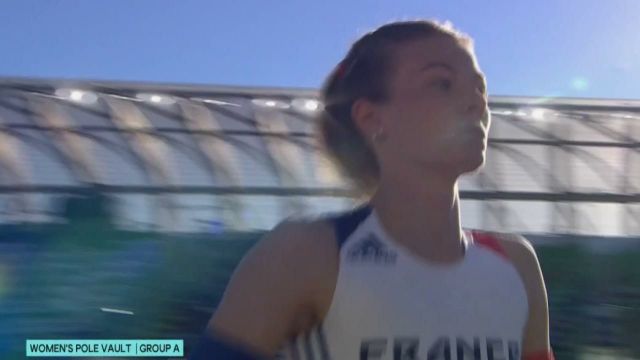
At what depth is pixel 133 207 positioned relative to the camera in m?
4.90

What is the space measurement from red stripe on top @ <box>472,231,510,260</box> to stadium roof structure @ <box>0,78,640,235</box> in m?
2.47

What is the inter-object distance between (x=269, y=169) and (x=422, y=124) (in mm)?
3133

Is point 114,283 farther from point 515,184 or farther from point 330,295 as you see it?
point 330,295

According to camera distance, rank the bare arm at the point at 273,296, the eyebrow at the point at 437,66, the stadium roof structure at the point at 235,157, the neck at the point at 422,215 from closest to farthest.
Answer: the bare arm at the point at 273,296 → the neck at the point at 422,215 → the eyebrow at the point at 437,66 → the stadium roof structure at the point at 235,157

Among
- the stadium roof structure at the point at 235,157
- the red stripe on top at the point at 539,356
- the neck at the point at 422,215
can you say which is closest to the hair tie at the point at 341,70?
the neck at the point at 422,215

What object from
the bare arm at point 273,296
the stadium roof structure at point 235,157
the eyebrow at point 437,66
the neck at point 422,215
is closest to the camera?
the bare arm at point 273,296

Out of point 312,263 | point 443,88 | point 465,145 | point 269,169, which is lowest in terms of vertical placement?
point 312,263

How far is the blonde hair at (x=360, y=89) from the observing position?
201 centimetres

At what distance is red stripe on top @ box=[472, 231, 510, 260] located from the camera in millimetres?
1994

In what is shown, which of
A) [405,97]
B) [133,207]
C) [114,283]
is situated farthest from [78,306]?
[405,97]

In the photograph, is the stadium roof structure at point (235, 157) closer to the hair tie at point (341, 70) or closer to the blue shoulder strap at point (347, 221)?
the hair tie at point (341, 70)

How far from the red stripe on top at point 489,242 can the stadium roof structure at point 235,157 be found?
247 centimetres

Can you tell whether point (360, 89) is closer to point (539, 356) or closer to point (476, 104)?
point (476, 104)

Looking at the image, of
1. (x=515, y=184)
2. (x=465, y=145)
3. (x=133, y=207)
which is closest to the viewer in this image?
(x=465, y=145)
